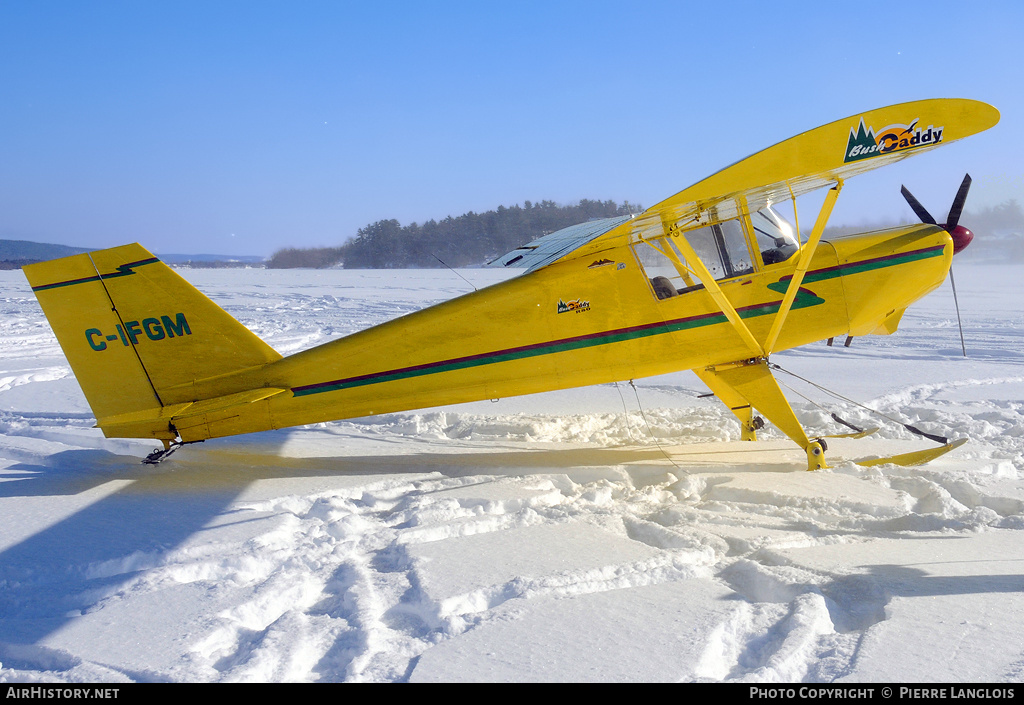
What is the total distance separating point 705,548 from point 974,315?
1510 centimetres

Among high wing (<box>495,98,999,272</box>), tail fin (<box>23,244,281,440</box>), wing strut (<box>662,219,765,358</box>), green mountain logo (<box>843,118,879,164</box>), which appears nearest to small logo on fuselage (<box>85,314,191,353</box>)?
tail fin (<box>23,244,281,440</box>)

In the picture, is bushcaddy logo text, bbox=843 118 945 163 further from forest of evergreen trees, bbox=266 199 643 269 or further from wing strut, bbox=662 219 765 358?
forest of evergreen trees, bbox=266 199 643 269

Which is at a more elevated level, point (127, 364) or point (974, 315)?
point (127, 364)

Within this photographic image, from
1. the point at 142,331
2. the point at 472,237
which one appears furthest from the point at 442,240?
the point at 142,331

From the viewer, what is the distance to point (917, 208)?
5.87m

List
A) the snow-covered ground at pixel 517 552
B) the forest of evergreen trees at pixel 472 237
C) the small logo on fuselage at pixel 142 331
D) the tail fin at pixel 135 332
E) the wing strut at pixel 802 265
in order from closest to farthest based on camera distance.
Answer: the snow-covered ground at pixel 517 552 → the wing strut at pixel 802 265 → the tail fin at pixel 135 332 → the small logo on fuselage at pixel 142 331 → the forest of evergreen trees at pixel 472 237

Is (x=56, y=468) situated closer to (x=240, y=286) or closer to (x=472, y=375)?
(x=472, y=375)

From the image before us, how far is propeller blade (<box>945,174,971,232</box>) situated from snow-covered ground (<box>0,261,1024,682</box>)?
1954 mm

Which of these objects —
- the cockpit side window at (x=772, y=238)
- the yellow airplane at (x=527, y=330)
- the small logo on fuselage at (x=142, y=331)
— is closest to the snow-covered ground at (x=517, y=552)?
the yellow airplane at (x=527, y=330)

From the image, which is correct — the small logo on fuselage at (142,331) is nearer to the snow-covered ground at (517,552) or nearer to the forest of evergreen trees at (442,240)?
the snow-covered ground at (517,552)

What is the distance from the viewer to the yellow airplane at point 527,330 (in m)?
5.09

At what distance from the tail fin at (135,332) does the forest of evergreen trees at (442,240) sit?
74.3ft
